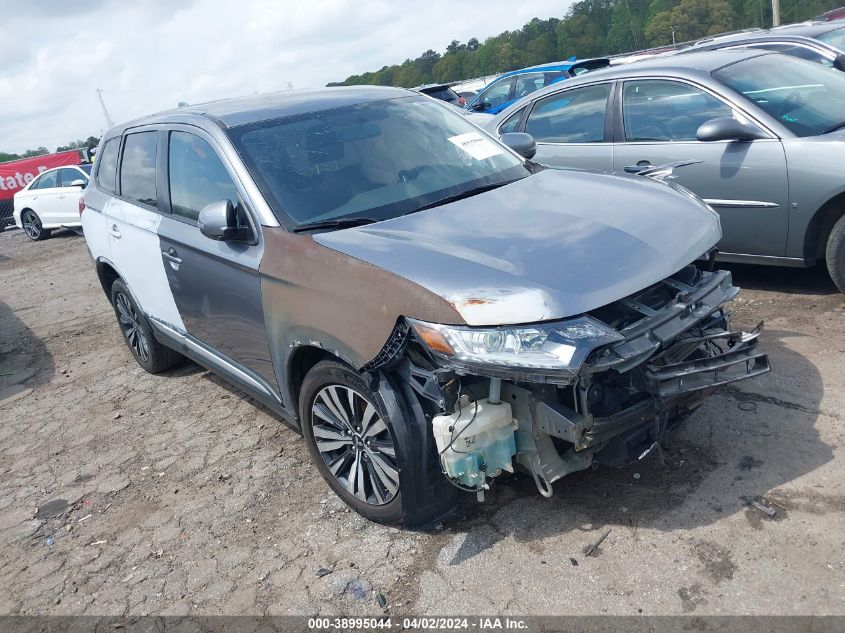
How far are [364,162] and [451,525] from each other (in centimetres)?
184

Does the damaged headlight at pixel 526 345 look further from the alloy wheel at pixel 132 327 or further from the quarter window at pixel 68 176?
the quarter window at pixel 68 176

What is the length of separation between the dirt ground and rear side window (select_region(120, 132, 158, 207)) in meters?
1.50

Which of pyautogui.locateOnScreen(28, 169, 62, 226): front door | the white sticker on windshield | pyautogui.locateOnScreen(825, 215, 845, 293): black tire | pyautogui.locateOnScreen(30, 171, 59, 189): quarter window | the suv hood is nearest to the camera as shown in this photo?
the suv hood

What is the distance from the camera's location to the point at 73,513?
3873 mm

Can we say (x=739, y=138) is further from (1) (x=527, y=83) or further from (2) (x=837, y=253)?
(1) (x=527, y=83)

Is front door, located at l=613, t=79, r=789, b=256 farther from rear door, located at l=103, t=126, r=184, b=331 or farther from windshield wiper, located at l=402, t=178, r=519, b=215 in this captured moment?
rear door, located at l=103, t=126, r=184, b=331

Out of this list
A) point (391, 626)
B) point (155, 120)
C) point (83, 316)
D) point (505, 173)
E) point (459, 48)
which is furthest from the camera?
point (459, 48)

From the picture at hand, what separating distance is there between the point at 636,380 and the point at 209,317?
240 centimetres

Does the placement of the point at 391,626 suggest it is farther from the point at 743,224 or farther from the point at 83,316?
the point at 83,316

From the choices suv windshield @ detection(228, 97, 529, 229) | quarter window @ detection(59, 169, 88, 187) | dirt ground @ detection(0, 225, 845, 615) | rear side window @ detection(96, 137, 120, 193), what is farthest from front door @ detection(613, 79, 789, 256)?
quarter window @ detection(59, 169, 88, 187)

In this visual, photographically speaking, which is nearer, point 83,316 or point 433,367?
point 433,367

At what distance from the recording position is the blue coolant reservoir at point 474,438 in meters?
2.67

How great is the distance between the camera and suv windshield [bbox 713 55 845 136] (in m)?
4.84

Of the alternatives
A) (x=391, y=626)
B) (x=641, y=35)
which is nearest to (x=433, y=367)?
(x=391, y=626)
